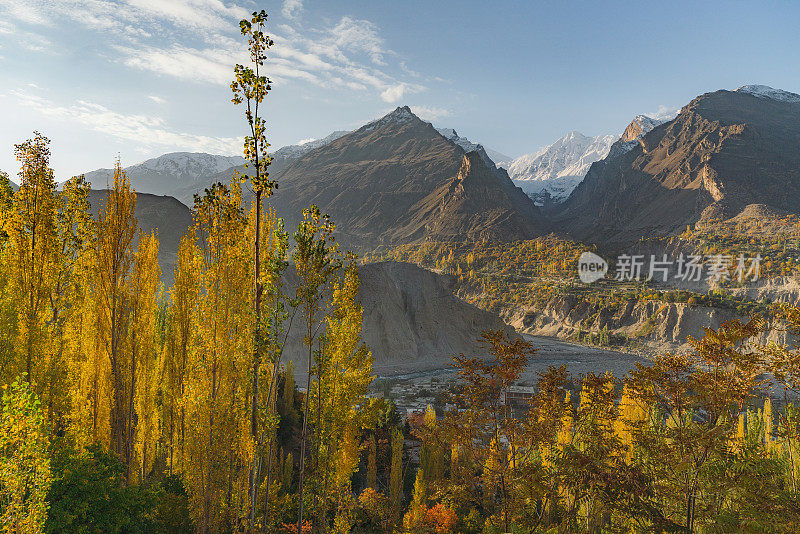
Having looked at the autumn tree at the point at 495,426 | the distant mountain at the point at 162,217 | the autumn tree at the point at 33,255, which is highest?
the distant mountain at the point at 162,217

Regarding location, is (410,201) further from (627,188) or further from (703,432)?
(703,432)

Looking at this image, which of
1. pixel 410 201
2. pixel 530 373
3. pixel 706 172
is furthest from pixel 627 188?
pixel 530 373

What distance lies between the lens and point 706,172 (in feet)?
478

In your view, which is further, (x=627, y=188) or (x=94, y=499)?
(x=627, y=188)

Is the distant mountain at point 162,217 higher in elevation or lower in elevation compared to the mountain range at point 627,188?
lower

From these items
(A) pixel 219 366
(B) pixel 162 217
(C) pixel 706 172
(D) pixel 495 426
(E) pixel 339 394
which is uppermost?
(C) pixel 706 172

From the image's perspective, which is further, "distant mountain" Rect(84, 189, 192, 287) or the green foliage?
"distant mountain" Rect(84, 189, 192, 287)

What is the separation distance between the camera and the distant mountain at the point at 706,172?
134750 millimetres

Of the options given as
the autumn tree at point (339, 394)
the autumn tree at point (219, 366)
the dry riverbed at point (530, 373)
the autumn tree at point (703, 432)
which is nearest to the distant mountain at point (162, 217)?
the dry riverbed at point (530, 373)

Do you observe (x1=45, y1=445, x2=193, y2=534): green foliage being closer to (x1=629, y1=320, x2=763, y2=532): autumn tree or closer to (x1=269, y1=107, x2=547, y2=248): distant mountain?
(x1=629, y1=320, x2=763, y2=532): autumn tree

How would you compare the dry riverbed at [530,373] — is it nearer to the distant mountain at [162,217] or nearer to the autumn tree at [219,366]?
the autumn tree at [219,366]

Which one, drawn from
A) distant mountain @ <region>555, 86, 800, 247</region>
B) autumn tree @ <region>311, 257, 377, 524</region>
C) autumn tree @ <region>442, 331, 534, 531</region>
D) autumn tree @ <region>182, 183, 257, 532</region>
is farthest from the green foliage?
distant mountain @ <region>555, 86, 800, 247</region>

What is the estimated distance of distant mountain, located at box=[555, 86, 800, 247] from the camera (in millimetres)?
134750

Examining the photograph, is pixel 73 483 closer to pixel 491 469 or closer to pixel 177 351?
pixel 177 351
